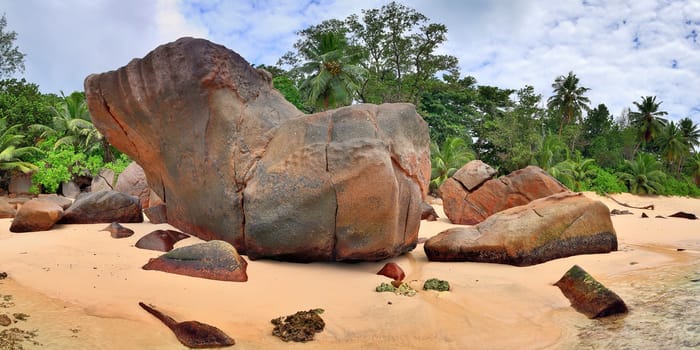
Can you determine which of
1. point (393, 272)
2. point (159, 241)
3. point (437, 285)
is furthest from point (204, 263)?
point (437, 285)

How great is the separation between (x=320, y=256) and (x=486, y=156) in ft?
102

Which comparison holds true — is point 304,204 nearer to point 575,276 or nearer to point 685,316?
point 575,276

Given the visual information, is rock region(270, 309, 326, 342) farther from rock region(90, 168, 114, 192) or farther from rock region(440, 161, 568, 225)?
rock region(90, 168, 114, 192)

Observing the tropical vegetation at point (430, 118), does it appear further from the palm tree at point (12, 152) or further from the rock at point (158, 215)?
the rock at point (158, 215)

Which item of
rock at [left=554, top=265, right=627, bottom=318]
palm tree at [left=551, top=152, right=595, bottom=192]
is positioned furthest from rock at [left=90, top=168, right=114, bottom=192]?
palm tree at [left=551, top=152, right=595, bottom=192]

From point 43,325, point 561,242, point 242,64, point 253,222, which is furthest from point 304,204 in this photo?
point 561,242

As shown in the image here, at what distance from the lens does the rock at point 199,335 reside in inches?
135

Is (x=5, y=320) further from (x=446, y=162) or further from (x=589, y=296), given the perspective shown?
(x=446, y=162)

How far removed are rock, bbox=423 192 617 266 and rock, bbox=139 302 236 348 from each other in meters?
4.60

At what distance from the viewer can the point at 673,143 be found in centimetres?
4138

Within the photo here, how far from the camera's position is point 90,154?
25.5 metres

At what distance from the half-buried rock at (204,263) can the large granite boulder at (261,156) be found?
3.30ft

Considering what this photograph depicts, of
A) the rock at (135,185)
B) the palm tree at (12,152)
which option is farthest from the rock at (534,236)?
the palm tree at (12,152)

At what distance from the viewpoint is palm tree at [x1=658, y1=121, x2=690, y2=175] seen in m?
41.4
